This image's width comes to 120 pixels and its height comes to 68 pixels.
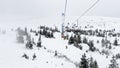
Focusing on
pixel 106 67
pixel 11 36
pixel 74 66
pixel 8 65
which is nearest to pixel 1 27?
pixel 11 36

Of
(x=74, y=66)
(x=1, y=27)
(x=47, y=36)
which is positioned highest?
(x=1, y=27)

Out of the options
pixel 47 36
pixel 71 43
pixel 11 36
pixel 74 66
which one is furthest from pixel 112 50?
pixel 11 36

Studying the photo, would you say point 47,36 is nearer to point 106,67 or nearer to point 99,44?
point 106,67

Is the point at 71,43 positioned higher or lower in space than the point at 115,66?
higher

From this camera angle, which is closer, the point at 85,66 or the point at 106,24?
the point at 85,66

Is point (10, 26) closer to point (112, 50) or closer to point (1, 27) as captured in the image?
point (1, 27)

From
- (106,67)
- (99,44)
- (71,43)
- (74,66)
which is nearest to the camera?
(74,66)

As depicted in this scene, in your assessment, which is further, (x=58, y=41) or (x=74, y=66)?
(x=58, y=41)

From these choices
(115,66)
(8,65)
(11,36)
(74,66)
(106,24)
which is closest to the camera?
(11,36)

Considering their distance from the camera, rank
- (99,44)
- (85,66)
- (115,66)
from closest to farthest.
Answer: (85,66), (115,66), (99,44)
